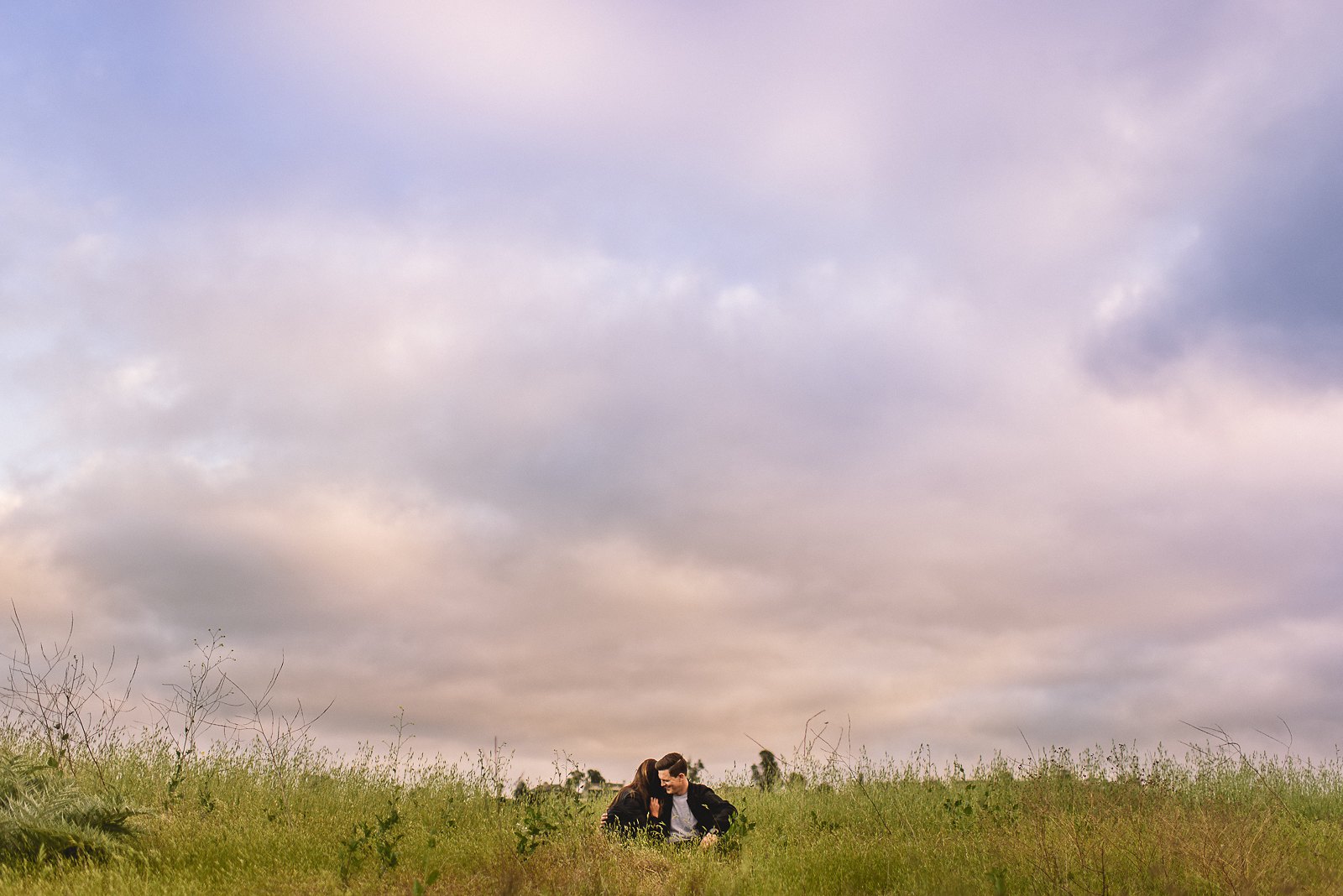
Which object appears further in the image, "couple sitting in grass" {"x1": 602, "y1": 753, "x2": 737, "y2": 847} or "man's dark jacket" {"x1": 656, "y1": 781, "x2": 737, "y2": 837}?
"man's dark jacket" {"x1": 656, "y1": 781, "x2": 737, "y2": 837}

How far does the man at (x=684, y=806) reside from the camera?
1086 cm

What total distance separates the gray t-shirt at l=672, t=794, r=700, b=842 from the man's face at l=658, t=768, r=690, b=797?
87mm

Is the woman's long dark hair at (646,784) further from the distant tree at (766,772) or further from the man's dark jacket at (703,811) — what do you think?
the distant tree at (766,772)

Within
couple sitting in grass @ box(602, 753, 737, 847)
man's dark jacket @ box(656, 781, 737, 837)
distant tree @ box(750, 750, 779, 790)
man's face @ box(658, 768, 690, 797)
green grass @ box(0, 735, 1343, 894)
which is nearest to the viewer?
green grass @ box(0, 735, 1343, 894)

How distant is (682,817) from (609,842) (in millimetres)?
1808

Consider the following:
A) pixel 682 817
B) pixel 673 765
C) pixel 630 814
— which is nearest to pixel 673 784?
pixel 673 765

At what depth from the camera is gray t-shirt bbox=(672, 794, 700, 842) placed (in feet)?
35.6

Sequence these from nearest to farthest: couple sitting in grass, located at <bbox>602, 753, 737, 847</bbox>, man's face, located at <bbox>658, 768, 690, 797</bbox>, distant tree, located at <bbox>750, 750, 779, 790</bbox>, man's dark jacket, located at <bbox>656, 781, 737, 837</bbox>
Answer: couple sitting in grass, located at <bbox>602, 753, 737, 847</bbox> → man's dark jacket, located at <bbox>656, 781, 737, 837</bbox> → man's face, located at <bbox>658, 768, 690, 797</bbox> → distant tree, located at <bbox>750, 750, 779, 790</bbox>

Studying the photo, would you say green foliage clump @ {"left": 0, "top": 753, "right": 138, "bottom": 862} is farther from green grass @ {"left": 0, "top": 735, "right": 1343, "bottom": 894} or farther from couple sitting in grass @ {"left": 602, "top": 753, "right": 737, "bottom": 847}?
couple sitting in grass @ {"left": 602, "top": 753, "right": 737, "bottom": 847}

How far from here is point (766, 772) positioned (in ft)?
53.2

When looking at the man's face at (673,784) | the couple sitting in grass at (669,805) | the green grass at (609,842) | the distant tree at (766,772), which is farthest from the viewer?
the distant tree at (766,772)

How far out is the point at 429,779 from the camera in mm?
12484

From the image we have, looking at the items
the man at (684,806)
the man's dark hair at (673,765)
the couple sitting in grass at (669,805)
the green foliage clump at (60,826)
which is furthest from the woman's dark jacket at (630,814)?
the green foliage clump at (60,826)

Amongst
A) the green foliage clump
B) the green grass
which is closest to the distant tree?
the green grass
